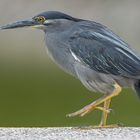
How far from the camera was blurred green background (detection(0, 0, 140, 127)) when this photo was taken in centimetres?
1552

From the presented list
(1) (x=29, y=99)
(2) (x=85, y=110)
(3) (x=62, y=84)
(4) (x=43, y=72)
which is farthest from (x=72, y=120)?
(4) (x=43, y=72)

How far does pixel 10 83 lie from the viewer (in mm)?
19797

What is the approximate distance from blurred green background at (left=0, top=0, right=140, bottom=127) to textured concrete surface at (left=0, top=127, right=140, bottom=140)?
262 cm

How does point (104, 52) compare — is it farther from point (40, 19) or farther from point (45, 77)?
point (45, 77)

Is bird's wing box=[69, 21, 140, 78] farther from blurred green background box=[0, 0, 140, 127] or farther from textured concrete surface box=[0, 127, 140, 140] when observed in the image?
blurred green background box=[0, 0, 140, 127]

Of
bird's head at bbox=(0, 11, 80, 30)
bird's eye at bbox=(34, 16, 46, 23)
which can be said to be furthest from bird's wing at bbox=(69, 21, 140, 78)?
bird's eye at bbox=(34, 16, 46, 23)

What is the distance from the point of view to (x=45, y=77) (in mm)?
21031

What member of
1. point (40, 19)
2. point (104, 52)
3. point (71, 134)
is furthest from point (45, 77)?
point (71, 134)

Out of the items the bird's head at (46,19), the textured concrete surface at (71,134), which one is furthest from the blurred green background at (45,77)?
the textured concrete surface at (71,134)

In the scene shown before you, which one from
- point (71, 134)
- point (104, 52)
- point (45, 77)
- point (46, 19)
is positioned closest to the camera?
point (71, 134)

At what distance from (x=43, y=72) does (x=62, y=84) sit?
8.63 feet

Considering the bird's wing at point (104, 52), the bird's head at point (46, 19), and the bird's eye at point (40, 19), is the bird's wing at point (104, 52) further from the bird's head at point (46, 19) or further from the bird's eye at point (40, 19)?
the bird's eye at point (40, 19)

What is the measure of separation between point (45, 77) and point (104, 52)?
1190 cm

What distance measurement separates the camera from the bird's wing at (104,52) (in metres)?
9.09
